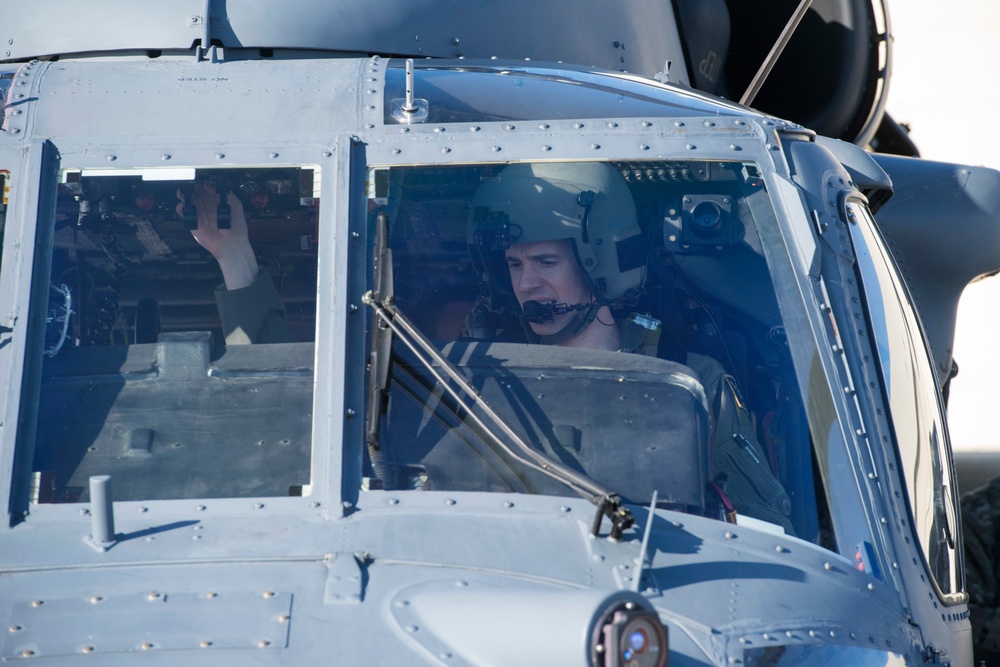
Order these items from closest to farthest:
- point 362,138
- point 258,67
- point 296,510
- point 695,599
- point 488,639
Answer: point 488,639 → point 695,599 → point 296,510 → point 362,138 → point 258,67

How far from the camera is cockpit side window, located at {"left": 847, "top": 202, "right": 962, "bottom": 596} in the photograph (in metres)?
2.87

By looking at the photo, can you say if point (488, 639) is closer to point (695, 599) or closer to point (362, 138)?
point (695, 599)

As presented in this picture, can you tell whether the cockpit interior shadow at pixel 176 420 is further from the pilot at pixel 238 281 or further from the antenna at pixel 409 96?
the antenna at pixel 409 96

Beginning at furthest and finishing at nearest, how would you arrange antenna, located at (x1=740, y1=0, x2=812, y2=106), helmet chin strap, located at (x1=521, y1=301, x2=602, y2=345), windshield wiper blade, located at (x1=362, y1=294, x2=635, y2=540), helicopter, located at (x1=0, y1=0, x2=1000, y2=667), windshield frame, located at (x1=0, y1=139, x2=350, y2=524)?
1. antenna, located at (x1=740, y1=0, x2=812, y2=106)
2. helmet chin strap, located at (x1=521, y1=301, x2=602, y2=345)
3. windshield frame, located at (x1=0, y1=139, x2=350, y2=524)
4. windshield wiper blade, located at (x1=362, y1=294, x2=635, y2=540)
5. helicopter, located at (x1=0, y1=0, x2=1000, y2=667)

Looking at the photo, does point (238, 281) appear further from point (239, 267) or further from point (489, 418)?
point (489, 418)

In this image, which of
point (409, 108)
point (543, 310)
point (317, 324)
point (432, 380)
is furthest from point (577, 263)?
point (317, 324)

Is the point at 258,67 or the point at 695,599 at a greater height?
the point at 258,67

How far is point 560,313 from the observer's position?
10.3 ft

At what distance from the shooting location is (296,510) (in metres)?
2.47

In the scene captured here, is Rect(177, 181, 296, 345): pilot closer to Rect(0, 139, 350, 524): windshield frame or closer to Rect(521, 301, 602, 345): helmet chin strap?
Rect(0, 139, 350, 524): windshield frame

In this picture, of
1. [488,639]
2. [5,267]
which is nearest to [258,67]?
[5,267]

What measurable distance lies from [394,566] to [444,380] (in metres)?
0.53

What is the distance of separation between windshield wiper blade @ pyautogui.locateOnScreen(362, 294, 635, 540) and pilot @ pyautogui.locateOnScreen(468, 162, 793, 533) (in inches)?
14.9

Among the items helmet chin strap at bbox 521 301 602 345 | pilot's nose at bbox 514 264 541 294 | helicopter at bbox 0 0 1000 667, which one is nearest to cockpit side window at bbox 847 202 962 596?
helicopter at bbox 0 0 1000 667
